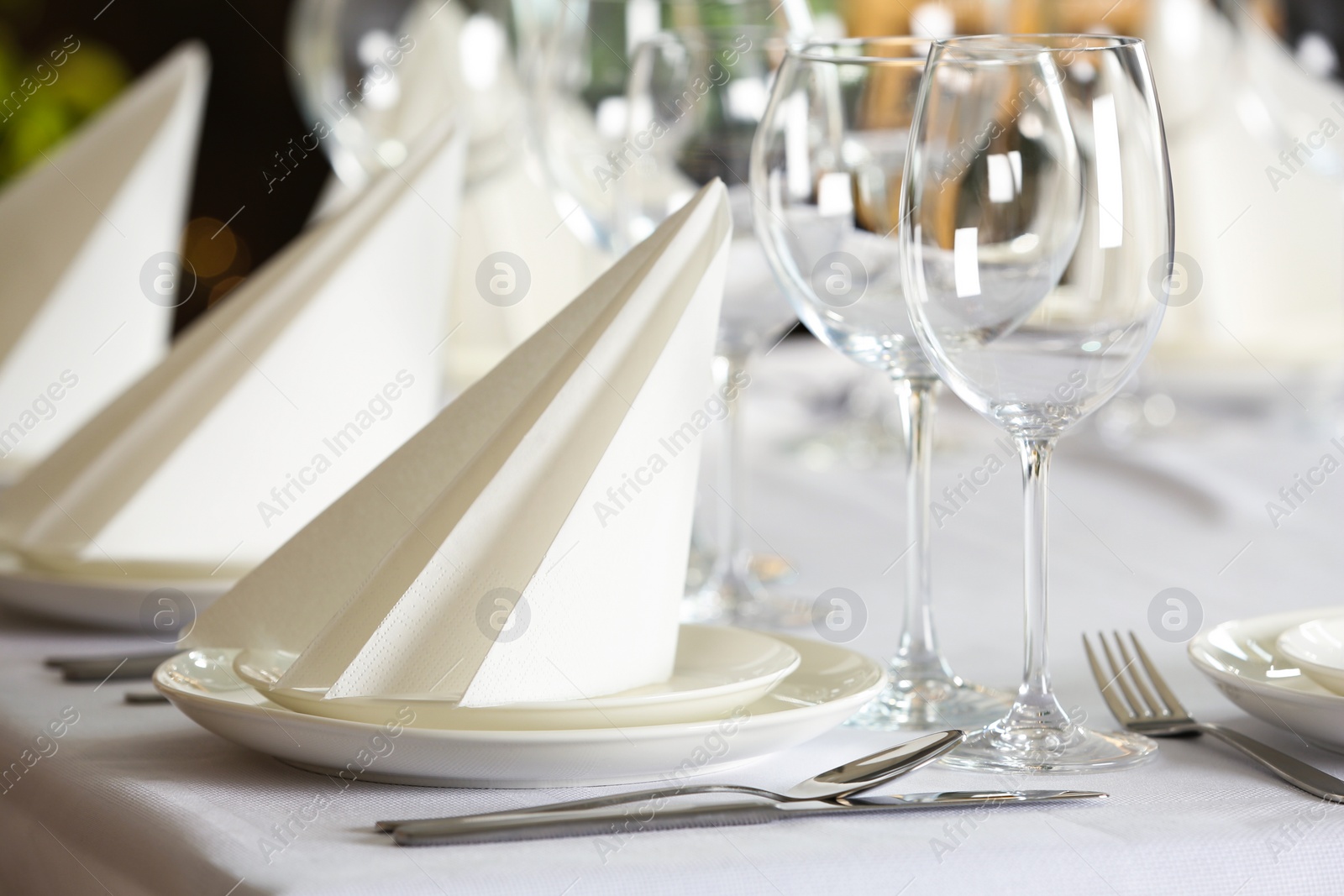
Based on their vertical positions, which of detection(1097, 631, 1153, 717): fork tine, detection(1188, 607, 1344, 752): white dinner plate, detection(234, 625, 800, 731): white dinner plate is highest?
detection(1188, 607, 1344, 752): white dinner plate

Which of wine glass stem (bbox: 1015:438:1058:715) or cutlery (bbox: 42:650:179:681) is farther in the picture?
cutlery (bbox: 42:650:179:681)

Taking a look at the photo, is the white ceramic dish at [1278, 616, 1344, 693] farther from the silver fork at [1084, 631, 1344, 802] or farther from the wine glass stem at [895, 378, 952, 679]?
Result: the wine glass stem at [895, 378, 952, 679]

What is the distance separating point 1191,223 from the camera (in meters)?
1.78

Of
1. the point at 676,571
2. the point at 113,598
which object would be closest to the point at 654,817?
the point at 676,571

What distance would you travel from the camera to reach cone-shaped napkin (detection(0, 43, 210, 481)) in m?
1.15

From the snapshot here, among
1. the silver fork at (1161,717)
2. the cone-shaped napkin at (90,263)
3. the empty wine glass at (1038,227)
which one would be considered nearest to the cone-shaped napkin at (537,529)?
the empty wine glass at (1038,227)

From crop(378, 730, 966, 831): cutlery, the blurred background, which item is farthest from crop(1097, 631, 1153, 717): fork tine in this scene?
the blurred background

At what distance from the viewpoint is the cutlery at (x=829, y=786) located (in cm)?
47

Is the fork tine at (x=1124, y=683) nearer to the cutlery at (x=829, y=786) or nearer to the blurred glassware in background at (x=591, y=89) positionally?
the cutlery at (x=829, y=786)

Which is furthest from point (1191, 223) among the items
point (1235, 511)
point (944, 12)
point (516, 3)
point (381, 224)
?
point (381, 224)

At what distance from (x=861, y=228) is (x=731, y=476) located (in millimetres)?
265

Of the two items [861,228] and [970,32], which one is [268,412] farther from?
[970,32]

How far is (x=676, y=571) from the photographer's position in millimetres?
593

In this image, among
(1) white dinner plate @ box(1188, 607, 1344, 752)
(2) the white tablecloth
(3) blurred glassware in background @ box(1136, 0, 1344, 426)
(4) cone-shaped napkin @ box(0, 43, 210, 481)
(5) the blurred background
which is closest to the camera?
(2) the white tablecloth
